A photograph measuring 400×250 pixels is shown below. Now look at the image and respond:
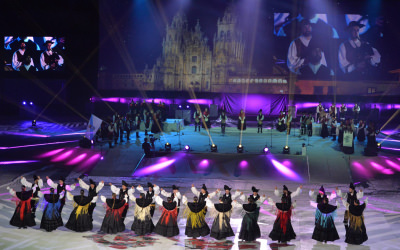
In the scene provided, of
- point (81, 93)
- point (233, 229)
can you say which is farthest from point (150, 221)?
point (81, 93)

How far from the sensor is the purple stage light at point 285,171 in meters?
15.6

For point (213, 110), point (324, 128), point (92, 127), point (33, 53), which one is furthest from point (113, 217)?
point (33, 53)

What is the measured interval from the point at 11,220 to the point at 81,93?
19626 millimetres

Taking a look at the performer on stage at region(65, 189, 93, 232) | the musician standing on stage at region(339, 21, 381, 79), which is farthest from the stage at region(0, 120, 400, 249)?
the musician standing on stage at region(339, 21, 381, 79)

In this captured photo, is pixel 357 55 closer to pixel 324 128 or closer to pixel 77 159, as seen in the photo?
pixel 324 128

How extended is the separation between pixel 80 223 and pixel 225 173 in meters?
7.05

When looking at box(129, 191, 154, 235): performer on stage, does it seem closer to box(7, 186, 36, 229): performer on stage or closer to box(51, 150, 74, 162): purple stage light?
box(7, 186, 36, 229): performer on stage

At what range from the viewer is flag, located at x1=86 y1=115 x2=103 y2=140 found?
736 inches

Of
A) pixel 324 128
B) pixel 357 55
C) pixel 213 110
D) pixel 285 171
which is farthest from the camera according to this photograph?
pixel 213 110

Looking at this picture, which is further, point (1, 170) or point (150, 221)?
point (1, 170)

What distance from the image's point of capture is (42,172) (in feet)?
53.9

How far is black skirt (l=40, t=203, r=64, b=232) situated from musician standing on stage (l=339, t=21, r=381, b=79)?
20.7m

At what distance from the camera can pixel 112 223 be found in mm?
10078

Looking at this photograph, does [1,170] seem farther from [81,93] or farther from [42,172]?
[81,93]
